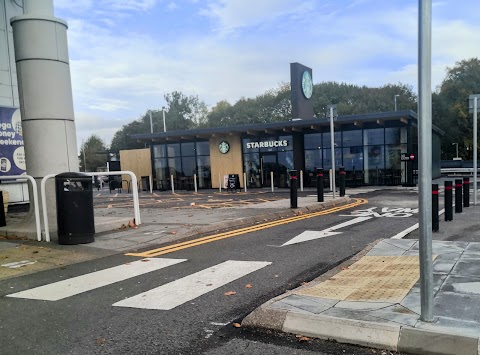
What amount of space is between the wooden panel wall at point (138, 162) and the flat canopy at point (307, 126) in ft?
8.01

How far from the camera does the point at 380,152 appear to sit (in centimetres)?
2455

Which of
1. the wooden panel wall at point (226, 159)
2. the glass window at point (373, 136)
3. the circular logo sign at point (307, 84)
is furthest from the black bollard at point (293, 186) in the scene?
the wooden panel wall at point (226, 159)

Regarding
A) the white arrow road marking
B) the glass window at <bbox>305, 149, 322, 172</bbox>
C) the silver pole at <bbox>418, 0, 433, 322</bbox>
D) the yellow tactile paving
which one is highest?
the silver pole at <bbox>418, 0, 433, 322</bbox>

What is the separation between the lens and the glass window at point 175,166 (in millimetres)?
31328

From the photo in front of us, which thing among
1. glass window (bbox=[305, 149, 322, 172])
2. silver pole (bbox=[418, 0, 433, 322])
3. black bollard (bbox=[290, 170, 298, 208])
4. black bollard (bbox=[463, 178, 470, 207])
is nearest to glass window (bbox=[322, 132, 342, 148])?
glass window (bbox=[305, 149, 322, 172])

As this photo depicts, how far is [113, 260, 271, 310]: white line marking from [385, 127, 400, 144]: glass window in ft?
65.9

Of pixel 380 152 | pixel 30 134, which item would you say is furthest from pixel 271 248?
pixel 380 152

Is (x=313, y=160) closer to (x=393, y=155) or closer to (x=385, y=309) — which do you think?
(x=393, y=155)

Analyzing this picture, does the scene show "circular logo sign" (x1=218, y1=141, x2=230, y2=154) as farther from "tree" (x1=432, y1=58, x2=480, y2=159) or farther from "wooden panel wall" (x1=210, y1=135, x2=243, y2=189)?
"tree" (x1=432, y1=58, x2=480, y2=159)

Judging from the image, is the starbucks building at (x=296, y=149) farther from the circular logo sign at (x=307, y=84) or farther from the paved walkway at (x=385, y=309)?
the paved walkway at (x=385, y=309)

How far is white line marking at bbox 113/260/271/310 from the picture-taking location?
4656mm

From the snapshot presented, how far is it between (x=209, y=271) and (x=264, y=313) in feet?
6.89

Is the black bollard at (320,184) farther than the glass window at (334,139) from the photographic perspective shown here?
No

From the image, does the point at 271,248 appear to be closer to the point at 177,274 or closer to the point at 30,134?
the point at 177,274
